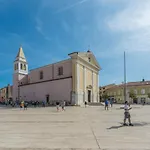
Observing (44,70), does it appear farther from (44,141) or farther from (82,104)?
(44,141)

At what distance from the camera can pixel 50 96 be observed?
53.3 m

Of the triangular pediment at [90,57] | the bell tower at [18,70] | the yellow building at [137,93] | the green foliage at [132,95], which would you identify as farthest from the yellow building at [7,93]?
the green foliage at [132,95]

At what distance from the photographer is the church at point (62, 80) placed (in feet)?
159

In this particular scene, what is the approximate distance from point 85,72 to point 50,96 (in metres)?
10.4

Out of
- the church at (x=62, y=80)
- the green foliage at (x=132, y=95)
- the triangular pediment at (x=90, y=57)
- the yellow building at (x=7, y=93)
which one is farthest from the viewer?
the yellow building at (x=7, y=93)

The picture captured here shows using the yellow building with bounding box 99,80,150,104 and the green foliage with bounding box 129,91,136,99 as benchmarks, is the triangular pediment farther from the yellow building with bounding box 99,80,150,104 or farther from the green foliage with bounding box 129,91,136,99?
the yellow building with bounding box 99,80,150,104

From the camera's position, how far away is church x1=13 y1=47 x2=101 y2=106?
48594 mm

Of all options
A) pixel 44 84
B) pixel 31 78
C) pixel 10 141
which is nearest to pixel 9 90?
pixel 31 78

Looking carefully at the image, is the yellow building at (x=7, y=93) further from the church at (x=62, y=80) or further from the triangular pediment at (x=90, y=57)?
the triangular pediment at (x=90, y=57)

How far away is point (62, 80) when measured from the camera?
5053cm

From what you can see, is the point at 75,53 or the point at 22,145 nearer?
the point at 22,145

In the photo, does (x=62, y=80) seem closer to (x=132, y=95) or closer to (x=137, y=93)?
(x=132, y=95)

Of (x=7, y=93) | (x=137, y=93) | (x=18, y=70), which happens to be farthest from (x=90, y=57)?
(x=7, y=93)

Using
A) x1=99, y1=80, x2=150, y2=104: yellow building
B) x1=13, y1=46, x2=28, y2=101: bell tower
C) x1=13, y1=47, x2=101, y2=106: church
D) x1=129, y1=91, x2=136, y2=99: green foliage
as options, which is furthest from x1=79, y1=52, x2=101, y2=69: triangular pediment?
x1=13, y1=46, x2=28, y2=101: bell tower
